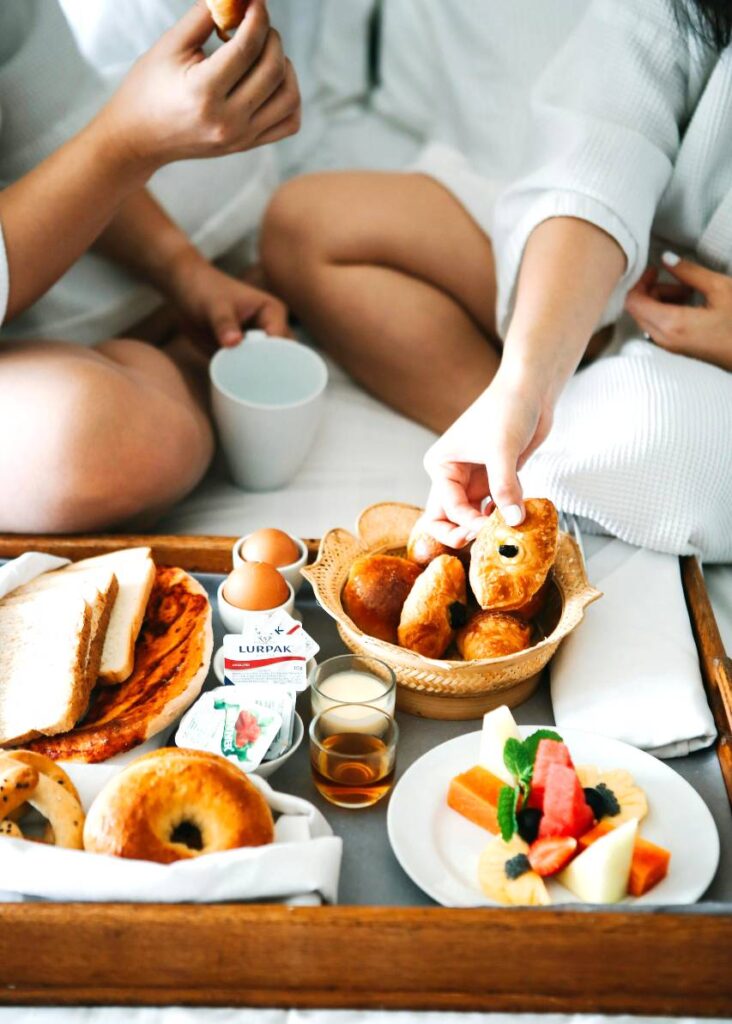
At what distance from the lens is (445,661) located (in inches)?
32.8

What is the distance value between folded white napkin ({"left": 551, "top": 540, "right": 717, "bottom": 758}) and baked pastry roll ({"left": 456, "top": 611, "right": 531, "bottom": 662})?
0.21ft

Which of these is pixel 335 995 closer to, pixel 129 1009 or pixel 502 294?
pixel 129 1009

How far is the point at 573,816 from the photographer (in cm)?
72

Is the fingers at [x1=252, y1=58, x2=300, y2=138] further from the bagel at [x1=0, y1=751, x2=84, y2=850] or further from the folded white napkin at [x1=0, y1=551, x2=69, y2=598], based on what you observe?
the bagel at [x1=0, y1=751, x2=84, y2=850]

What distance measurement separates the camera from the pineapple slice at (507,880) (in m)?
0.70

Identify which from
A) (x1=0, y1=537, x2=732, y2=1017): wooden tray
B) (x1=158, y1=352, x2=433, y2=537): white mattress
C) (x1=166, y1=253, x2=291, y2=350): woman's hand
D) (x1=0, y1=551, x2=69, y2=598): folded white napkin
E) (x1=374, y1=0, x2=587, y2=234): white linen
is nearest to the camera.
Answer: (x1=0, y1=537, x2=732, y2=1017): wooden tray

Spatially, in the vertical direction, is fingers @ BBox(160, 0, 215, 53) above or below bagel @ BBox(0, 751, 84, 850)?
above

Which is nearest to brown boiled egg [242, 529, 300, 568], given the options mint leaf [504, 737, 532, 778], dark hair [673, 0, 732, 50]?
mint leaf [504, 737, 532, 778]

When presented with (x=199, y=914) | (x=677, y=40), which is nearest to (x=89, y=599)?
(x=199, y=914)

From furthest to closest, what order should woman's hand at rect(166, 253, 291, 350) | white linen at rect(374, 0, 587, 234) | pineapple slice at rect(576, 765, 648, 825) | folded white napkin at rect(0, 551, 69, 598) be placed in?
white linen at rect(374, 0, 587, 234), woman's hand at rect(166, 253, 291, 350), folded white napkin at rect(0, 551, 69, 598), pineapple slice at rect(576, 765, 648, 825)

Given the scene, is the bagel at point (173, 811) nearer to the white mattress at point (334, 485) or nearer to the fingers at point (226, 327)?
the white mattress at point (334, 485)

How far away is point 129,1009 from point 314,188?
3.66ft

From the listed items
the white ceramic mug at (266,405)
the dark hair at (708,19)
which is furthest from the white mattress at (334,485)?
the dark hair at (708,19)

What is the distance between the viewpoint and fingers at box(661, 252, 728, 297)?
1.17 meters
